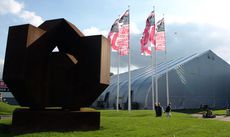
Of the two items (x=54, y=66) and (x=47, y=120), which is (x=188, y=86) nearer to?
(x=54, y=66)

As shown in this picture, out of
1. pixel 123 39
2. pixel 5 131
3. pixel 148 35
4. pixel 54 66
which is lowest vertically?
pixel 5 131

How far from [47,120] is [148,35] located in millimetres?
21475

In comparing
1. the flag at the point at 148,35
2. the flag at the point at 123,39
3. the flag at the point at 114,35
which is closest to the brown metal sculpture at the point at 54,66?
the flag at the point at 114,35

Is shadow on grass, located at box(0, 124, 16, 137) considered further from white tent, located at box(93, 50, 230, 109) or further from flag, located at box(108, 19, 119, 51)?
white tent, located at box(93, 50, 230, 109)

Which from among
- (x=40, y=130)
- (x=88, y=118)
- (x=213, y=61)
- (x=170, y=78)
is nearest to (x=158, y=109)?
(x=88, y=118)

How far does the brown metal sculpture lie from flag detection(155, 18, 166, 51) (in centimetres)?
1917

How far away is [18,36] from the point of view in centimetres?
1241

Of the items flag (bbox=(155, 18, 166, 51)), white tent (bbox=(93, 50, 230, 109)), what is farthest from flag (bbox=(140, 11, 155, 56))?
white tent (bbox=(93, 50, 230, 109))

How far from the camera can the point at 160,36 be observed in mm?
32844

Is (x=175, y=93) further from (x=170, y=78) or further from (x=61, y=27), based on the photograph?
(x=61, y=27)

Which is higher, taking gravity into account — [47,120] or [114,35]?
[114,35]

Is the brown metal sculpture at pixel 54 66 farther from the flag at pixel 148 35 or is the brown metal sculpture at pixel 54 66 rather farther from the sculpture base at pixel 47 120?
the flag at pixel 148 35

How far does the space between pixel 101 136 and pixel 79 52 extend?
15.3 ft

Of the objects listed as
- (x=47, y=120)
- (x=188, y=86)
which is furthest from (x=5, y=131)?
(x=188, y=86)
